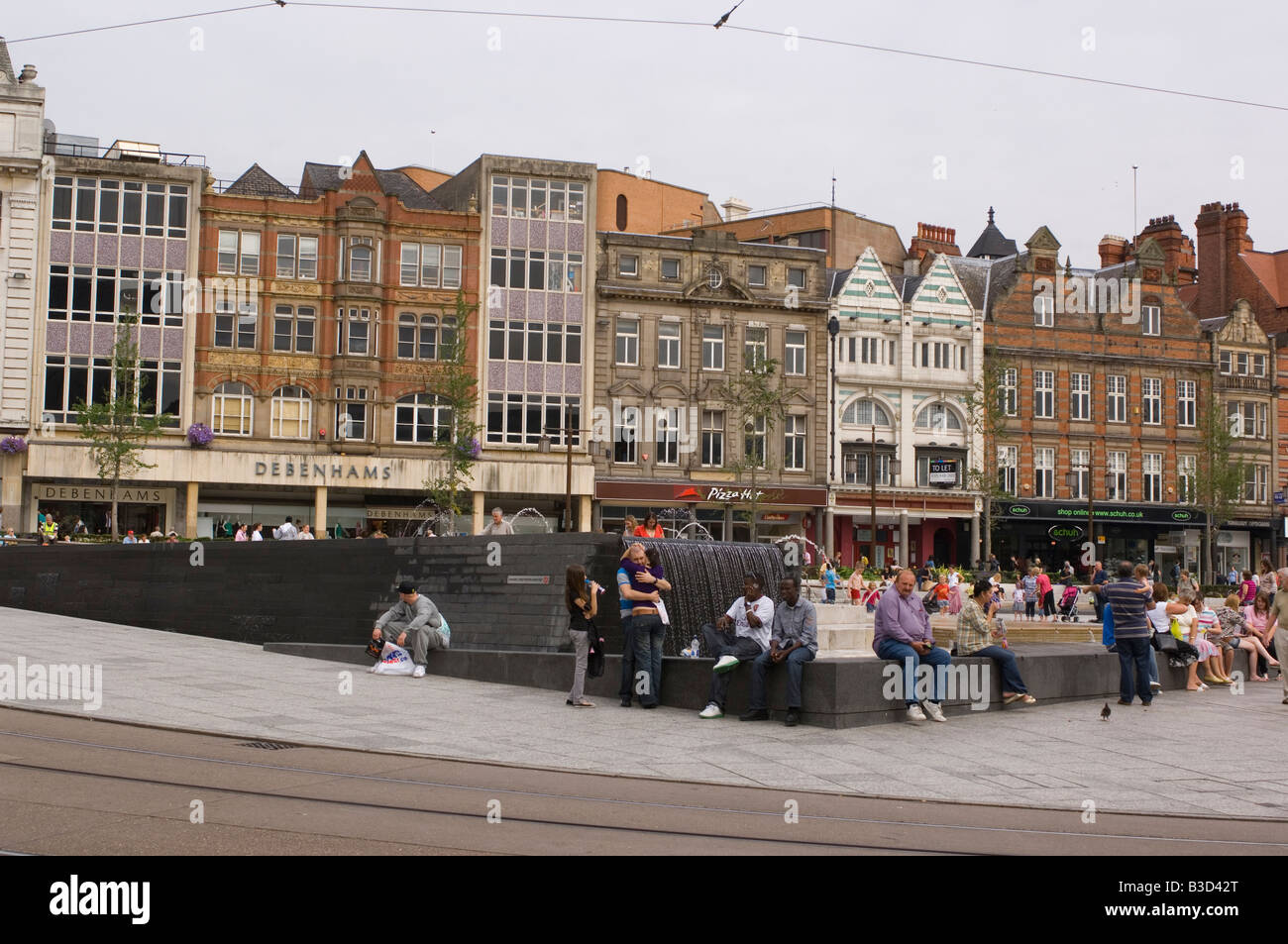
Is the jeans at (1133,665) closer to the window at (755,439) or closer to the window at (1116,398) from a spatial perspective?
the window at (755,439)

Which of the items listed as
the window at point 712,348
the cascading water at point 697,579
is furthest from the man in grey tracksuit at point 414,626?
the window at point 712,348

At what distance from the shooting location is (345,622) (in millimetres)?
23266

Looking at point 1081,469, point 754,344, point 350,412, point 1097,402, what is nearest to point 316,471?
point 350,412

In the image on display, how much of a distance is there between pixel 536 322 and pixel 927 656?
40255 mm

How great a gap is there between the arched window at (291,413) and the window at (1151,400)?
38668mm

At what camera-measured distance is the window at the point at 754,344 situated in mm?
55062

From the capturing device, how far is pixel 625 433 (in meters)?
55.7

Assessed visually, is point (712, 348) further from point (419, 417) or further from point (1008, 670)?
point (1008, 670)

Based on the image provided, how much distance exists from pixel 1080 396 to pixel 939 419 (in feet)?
25.6

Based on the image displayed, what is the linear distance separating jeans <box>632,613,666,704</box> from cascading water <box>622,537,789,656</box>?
3.96 m

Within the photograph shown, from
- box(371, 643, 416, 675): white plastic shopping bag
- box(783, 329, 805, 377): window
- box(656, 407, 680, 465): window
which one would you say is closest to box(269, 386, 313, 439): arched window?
box(656, 407, 680, 465): window
